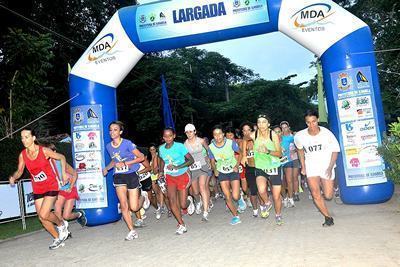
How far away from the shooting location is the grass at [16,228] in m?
10.0

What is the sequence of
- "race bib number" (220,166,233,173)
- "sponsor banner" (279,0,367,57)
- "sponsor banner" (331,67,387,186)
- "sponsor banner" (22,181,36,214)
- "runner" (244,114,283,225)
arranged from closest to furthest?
"runner" (244,114,283,225), "race bib number" (220,166,233,173), "sponsor banner" (331,67,387,186), "sponsor banner" (279,0,367,57), "sponsor banner" (22,181,36,214)

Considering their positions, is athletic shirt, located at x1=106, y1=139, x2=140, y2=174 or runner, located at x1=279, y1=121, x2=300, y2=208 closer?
athletic shirt, located at x1=106, y1=139, x2=140, y2=174

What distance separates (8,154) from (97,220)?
4708mm

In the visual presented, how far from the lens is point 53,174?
7297 millimetres

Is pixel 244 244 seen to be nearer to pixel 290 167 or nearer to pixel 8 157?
pixel 290 167

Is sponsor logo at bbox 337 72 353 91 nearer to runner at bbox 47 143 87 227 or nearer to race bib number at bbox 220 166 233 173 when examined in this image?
race bib number at bbox 220 166 233 173

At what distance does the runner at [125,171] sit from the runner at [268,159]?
2.04 m

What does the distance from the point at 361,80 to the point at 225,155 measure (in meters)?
3.12

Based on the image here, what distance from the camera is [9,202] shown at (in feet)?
34.7

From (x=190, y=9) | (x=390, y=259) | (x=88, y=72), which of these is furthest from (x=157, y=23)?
(x=390, y=259)

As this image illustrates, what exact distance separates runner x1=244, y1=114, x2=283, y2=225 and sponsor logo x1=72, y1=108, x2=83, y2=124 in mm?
Answer: 4208

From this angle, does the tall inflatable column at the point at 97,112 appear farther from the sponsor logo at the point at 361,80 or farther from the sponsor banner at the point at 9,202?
the sponsor logo at the point at 361,80

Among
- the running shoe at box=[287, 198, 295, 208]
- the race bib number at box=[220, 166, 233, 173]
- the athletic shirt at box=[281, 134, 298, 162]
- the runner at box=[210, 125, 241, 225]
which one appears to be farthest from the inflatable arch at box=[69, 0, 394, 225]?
the race bib number at box=[220, 166, 233, 173]

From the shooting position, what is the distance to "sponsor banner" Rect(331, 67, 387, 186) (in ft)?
30.3
